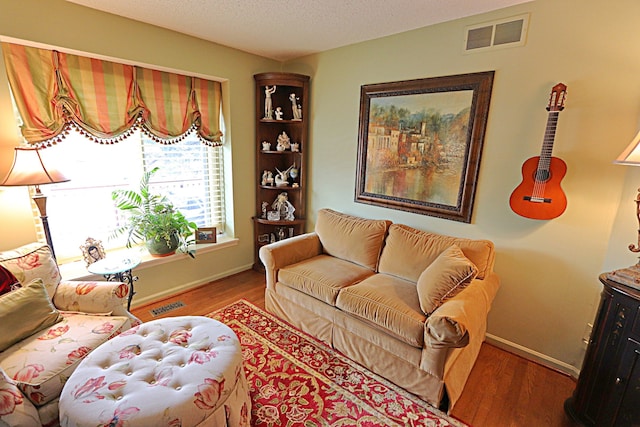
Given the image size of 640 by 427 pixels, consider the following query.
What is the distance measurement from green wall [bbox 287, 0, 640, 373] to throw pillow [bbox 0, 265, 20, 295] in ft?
9.22

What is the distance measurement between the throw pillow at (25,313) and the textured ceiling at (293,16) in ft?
6.60

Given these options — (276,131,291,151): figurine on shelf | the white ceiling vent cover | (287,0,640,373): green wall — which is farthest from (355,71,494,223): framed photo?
(276,131,291,151): figurine on shelf

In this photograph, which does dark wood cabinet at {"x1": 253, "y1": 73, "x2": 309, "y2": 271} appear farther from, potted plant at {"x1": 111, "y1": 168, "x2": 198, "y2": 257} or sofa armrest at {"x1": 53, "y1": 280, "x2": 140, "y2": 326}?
sofa armrest at {"x1": 53, "y1": 280, "x2": 140, "y2": 326}

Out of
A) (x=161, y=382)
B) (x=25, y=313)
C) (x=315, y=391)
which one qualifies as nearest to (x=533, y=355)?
(x=315, y=391)

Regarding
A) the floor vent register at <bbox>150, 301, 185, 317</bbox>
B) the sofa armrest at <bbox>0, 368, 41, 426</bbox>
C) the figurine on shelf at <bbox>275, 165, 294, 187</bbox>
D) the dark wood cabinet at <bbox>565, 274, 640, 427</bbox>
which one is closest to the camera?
the sofa armrest at <bbox>0, 368, 41, 426</bbox>

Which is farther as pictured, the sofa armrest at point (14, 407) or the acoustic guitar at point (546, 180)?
the acoustic guitar at point (546, 180)

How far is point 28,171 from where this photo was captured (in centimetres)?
184

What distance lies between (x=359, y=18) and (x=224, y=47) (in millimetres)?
1476

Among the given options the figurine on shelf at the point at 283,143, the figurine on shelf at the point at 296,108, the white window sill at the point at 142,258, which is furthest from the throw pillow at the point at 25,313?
the figurine on shelf at the point at 296,108

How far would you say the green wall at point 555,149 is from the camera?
5.74 ft

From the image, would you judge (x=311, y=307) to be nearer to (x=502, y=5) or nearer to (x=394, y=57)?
(x=394, y=57)

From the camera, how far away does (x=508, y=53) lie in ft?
6.77

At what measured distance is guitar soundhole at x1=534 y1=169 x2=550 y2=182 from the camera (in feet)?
6.33

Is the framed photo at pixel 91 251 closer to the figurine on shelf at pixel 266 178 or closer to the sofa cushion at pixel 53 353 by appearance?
the sofa cushion at pixel 53 353
